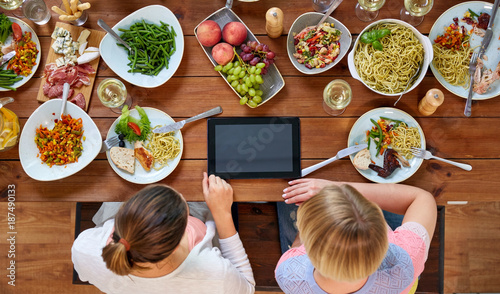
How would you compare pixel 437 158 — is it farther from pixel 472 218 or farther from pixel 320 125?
A: pixel 472 218

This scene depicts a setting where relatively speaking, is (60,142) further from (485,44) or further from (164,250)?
(485,44)

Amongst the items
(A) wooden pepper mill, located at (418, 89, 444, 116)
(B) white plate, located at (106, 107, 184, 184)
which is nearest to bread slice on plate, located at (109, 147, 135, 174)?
(B) white plate, located at (106, 107, 184, 184)

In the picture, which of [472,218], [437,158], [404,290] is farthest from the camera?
[472,218]

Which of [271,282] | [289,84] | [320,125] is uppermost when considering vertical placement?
[289,84]

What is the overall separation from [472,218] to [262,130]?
1625 millimetres

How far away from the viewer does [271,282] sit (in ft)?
6.77

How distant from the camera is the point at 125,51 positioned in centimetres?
156

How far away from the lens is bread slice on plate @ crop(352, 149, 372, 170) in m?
1.49

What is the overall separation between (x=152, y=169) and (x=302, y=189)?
2.12ft

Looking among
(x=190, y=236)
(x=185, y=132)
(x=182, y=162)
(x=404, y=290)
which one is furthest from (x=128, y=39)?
(x=404, y=290)

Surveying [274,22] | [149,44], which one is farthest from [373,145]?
[149,44]

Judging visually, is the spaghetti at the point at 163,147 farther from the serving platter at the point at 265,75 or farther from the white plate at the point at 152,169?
the serving platter at the point at 265,75

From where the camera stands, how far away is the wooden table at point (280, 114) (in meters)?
1.54

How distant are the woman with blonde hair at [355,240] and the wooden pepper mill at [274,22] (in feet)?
2.11
